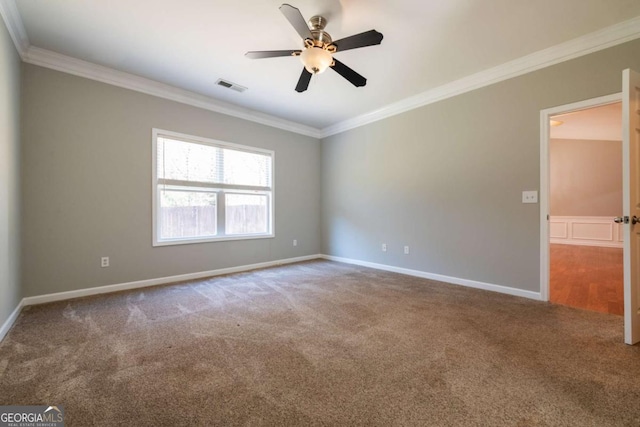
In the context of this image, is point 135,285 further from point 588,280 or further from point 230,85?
point 588,280

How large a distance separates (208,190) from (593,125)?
311 inches

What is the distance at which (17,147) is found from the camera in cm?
268

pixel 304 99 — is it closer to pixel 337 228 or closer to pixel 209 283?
pixel 337 228

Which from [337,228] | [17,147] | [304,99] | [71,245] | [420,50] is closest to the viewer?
[17,147]

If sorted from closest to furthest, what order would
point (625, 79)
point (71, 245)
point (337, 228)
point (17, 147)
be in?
point (625, 79)
point (17, 147)
point (71, 245)
point (337, 228)

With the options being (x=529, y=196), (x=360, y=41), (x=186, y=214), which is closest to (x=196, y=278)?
(x=186, y=214)

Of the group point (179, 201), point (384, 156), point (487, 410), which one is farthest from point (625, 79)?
point (179, 201)

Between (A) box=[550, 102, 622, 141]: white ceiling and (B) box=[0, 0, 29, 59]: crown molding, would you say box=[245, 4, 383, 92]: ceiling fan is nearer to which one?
(B) box=[0, 0, 29, 59]: crown molding

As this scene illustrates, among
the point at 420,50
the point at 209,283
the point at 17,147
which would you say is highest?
the point at 420,50

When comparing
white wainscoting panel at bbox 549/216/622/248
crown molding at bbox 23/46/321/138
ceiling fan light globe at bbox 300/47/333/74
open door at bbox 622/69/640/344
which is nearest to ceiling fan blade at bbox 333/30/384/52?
ceiling fan light globe at bbox 300/47/333/74

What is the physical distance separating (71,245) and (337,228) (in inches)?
154

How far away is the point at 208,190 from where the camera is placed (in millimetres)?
4188

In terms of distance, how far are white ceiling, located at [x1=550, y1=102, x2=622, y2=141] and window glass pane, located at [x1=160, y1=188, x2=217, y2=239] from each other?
5.86 metres

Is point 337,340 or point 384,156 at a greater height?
point 384,156
